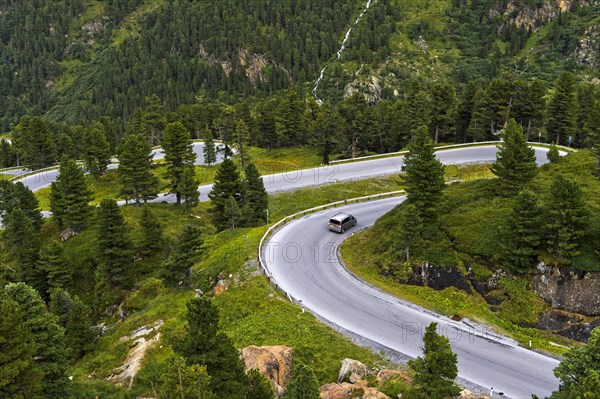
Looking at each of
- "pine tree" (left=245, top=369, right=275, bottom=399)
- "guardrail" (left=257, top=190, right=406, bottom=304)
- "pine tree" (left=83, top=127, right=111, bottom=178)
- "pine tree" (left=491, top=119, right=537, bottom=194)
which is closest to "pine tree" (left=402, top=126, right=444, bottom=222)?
"pine tree" (left=491, top=119, right=537, bottom=194)

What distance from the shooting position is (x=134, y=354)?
103 ft

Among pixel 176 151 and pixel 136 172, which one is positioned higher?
pixel 176 151

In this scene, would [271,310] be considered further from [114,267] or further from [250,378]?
[114,267]

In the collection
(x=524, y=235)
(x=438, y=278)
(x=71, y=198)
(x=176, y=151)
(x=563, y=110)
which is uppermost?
(x=563, y=110)

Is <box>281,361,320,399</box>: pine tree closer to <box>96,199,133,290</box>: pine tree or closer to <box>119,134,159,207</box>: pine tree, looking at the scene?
<box>96,199,133,290</box>: pine tree

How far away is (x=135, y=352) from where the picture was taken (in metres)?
31.5

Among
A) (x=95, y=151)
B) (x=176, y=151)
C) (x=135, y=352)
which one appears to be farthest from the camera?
(x=95, y=151)

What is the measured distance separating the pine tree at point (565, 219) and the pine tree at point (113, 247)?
1597 inches

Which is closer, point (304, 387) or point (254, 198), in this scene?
point (304, 387)

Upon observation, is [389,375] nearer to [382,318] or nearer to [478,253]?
[382,318]

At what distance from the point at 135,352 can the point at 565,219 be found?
30.0 meters

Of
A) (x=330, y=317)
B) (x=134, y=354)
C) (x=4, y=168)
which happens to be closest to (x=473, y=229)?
(x=330, y=317)

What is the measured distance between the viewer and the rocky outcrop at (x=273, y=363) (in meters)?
22.9

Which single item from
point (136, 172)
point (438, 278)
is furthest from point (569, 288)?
point (136, 172)
